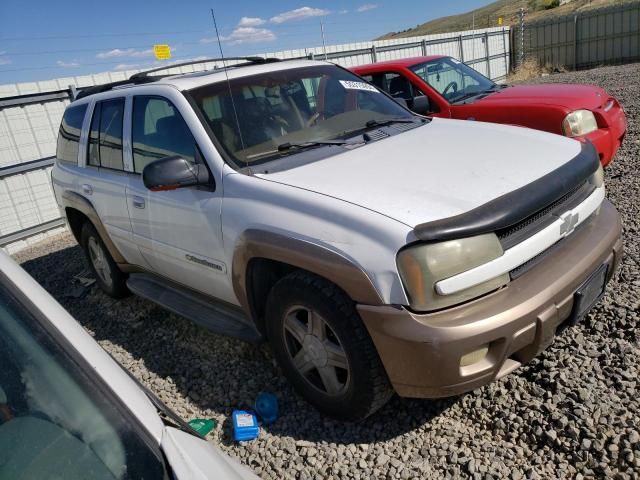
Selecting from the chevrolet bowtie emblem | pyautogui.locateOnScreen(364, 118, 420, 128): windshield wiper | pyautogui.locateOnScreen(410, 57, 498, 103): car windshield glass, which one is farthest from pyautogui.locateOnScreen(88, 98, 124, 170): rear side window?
pyautogui.locateOnScreen(410, 57, 498, 103): car windshield glass

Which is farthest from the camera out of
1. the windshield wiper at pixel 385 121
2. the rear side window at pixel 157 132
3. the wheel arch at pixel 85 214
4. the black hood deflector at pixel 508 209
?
the wheel arch at pixel 85 214

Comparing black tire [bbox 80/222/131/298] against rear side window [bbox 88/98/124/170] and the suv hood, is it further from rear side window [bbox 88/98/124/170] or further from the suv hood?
the suv hood

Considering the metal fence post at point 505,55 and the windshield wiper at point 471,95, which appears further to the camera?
the metal fence post at point 505,55

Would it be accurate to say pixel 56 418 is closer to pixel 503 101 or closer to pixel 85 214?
pixel 85 214

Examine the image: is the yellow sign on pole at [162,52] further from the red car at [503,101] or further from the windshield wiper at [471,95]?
the windshield wiper at [471,95]

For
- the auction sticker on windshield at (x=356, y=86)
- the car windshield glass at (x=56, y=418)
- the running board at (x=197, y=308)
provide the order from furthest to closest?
the auction sticker on windshield at (x=356, y=86) < the running board at (x=197, y=308) < the car windshield glass at (x=56, y=418)

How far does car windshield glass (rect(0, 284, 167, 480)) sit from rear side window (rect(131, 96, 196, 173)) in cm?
207

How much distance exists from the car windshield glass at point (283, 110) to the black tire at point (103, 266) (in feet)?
6.75

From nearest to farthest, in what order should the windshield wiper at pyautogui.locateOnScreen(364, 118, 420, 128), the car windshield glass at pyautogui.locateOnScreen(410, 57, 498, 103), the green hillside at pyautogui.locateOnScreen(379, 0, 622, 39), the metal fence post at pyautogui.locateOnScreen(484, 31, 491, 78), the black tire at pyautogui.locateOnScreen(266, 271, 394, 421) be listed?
the black tire at pyautogui.locateOnScreen(266, 271, 394, 421) → the windshield wiper at pyautogui.locateOnScreen(364, 118, 420, 128) → the car windshield glass at pyautogui.locateOnScreen(410, 57, 498, 103) → the metal fence post at pyautogui.locateOnScreen(484, 31, 491, 78) → the green hillside at pyautogui.locateOnScreen(379, 0, 622, 39)

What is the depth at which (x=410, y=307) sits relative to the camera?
219 centimetres

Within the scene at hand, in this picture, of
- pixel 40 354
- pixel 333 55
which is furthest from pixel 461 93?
pixel 333 55

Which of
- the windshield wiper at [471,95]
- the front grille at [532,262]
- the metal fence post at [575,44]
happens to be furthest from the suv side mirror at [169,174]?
the metal fence post at [575,44]

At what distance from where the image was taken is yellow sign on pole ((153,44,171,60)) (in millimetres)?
4071

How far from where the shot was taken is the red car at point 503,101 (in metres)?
5.23
